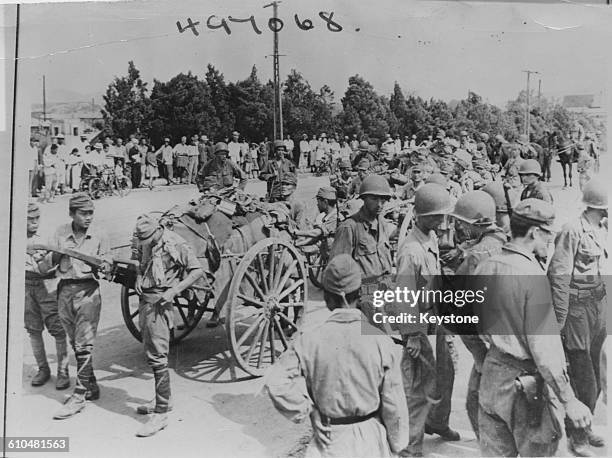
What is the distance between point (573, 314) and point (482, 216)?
766 millimetres

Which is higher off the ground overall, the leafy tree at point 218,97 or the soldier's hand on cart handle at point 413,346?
the leafy tree at point 218,97

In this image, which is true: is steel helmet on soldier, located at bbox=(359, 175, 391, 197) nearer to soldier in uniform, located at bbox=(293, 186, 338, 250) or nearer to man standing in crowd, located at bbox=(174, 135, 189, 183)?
soldier in uniform, located at bbox=(293, 186, 338, 250)

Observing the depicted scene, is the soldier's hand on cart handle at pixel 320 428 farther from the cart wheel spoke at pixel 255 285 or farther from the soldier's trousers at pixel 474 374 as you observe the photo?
the soldier's trousers at pixel 474 374

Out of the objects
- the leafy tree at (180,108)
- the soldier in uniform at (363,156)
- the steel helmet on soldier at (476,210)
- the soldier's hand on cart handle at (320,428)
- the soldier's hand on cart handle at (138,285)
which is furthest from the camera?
the soldier in uniform at (363,156)

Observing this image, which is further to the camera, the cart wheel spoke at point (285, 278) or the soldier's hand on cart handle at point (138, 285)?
the cart wheel spoke at point (285, 278)

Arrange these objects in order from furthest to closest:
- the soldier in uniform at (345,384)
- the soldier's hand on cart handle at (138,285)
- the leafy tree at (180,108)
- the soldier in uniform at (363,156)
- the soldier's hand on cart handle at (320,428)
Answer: the soldier in uniform at (363,156)
the leafy tree at (180,108)
the soldier's hand on cart handle at (138,285)
the soldier's hand on cart handle at (320,428)
the soldier in uniform at (345,384)

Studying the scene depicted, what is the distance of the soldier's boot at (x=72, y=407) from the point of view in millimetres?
3730

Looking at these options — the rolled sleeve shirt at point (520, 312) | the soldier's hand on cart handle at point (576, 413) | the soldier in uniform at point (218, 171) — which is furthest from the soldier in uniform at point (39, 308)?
the soldier's hand on cart handle at point (576, 413)

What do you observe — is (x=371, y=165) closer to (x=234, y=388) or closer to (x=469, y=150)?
(x=469, y=150)

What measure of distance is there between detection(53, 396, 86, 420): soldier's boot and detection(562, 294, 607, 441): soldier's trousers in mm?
2654

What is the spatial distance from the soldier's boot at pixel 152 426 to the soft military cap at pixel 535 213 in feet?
7.13

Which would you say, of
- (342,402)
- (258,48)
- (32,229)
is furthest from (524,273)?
(32,229)

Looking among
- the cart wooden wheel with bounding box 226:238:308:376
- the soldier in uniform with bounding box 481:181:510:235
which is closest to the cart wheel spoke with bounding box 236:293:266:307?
the cart wooden wheel with bounding box 226:238:308:376

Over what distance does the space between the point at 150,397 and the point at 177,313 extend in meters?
0.52
